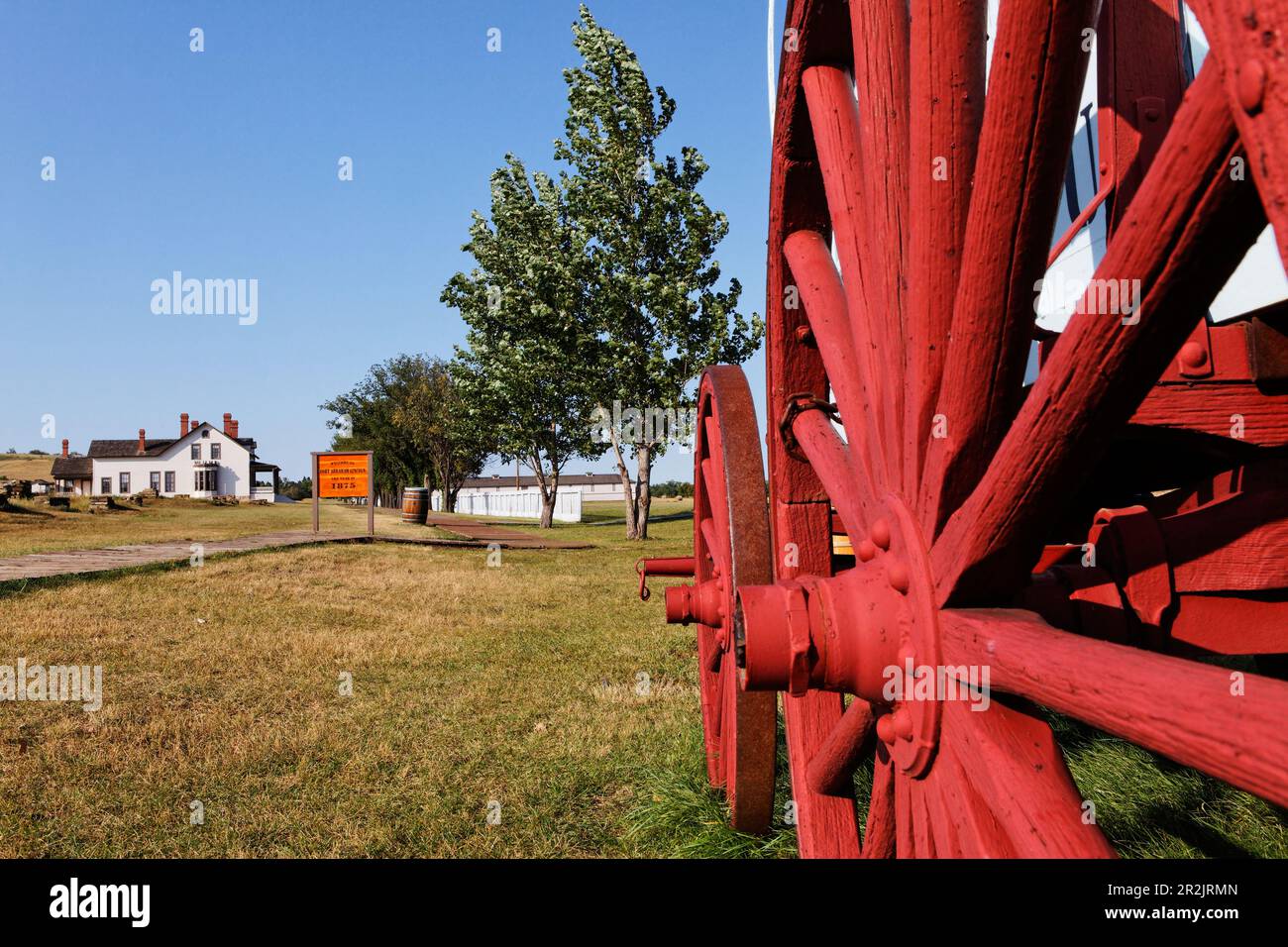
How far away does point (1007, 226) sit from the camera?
34.9 inches

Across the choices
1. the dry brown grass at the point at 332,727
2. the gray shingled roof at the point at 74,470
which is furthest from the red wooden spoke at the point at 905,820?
the gray shingled roof at the point at 74,470

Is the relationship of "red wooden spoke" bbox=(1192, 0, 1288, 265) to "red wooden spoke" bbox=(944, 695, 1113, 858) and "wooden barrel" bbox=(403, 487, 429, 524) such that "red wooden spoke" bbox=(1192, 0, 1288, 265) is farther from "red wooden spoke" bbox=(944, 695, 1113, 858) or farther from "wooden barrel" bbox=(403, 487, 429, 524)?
"wooden barrel" bbox=(403, 487, 429, 524)

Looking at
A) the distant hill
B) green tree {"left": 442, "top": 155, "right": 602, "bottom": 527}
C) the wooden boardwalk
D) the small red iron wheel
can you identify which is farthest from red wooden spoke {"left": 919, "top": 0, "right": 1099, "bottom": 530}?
the distant hill

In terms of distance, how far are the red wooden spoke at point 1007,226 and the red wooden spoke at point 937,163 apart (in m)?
0.08

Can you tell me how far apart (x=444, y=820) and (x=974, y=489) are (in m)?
2.36

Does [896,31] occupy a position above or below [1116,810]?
above

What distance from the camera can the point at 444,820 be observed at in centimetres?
266

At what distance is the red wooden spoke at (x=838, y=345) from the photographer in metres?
1.38

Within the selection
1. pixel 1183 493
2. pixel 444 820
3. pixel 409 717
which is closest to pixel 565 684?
pixel 409 717

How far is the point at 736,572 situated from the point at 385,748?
2252mm

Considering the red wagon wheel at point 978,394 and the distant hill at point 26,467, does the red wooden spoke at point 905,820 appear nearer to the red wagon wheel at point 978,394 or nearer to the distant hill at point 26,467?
the red wagon wheel at point 978,394

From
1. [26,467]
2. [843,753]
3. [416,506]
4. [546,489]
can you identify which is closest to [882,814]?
[843,753]

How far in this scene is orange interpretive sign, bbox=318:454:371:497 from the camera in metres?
15.0

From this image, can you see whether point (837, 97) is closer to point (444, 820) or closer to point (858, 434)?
point (858, 434)
